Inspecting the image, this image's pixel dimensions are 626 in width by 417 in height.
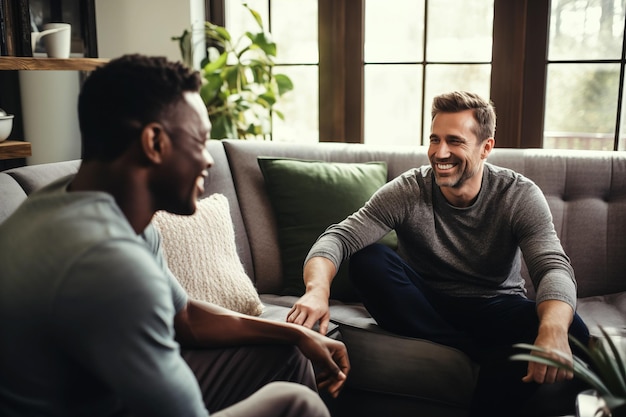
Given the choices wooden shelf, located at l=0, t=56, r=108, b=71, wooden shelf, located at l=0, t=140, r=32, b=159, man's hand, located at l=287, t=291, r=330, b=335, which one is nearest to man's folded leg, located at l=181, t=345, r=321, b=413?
man's hand, located at l=287, t=291, r=330, b=335


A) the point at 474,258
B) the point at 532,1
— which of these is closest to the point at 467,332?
the point at 474,258

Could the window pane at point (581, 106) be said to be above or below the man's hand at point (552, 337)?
above

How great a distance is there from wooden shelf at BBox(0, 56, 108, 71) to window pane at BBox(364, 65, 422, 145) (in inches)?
48.1

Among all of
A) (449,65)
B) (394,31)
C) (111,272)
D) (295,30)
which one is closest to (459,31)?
(449,65)

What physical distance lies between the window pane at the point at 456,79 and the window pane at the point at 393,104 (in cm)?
4

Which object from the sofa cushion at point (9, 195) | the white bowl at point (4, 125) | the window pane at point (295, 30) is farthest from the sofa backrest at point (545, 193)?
the window pane at point (295, 30)

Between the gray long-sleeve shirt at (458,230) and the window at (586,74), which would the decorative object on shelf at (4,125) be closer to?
the gray long-sleeve shirt at (458,230)

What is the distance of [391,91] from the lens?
120 inches

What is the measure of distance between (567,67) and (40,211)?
2357 millimetres

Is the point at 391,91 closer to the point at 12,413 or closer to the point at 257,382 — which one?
the point at 257,382

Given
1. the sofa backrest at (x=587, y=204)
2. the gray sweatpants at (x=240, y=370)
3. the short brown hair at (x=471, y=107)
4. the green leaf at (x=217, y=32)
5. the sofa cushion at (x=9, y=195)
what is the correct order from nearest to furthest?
the gray sweatpants at (x=240, y=370) → the sofa cushion at (x=9, y=195) → the short brown hair at (x=471, y=107) → the sofa backrest at (x=587, y=204) → the green leaf at (x=217, y=32)

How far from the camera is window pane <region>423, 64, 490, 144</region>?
287 cm

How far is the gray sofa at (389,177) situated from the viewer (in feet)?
5.94

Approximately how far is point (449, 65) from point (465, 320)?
1367mm
